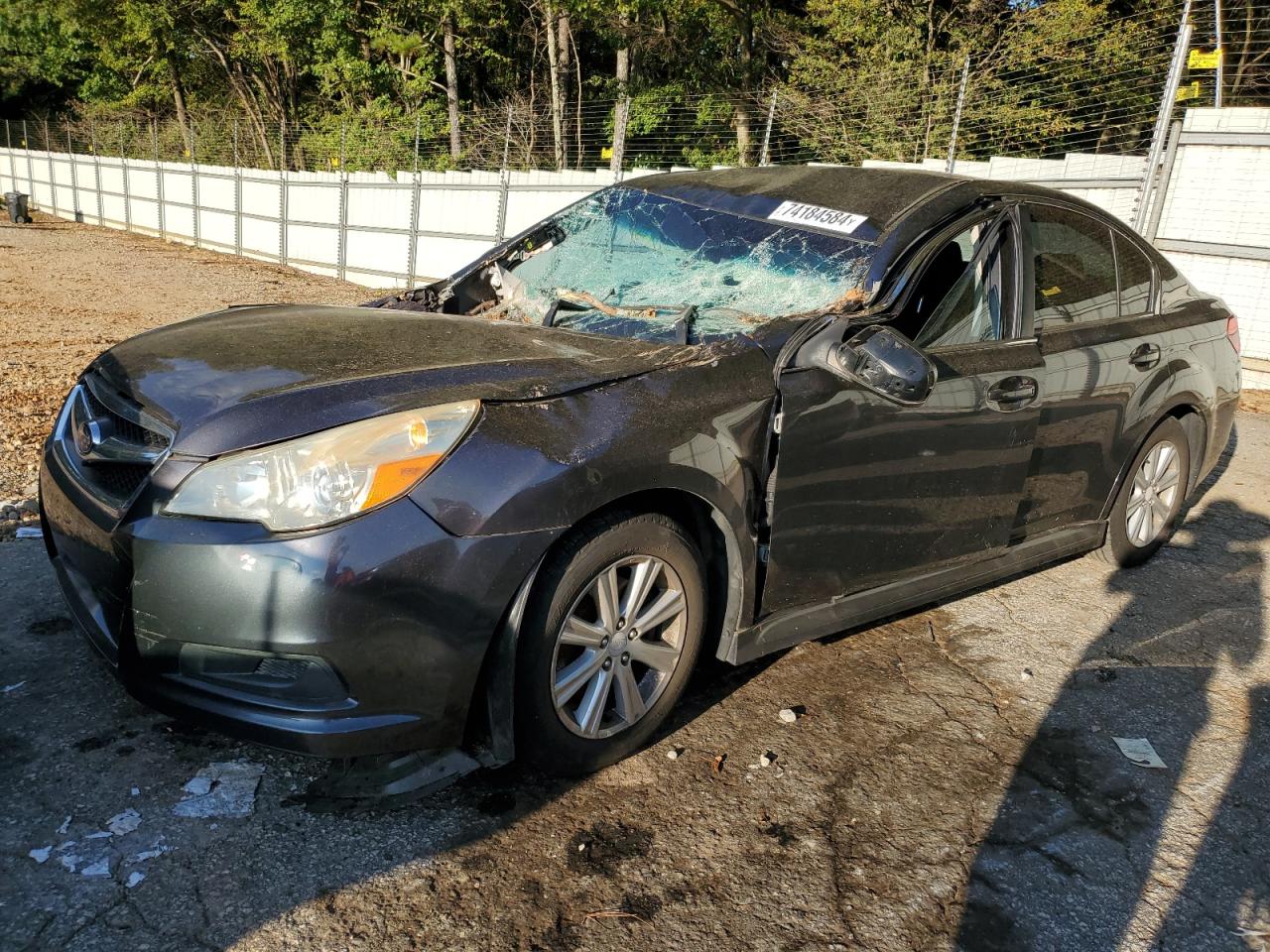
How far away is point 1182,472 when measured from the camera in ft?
15.4

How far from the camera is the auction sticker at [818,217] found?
134 inches

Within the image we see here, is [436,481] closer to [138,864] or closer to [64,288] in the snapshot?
[138,864]

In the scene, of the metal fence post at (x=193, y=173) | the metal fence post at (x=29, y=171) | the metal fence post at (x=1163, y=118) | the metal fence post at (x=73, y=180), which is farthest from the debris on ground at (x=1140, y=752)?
the metal fence post at (x=29, y=171)

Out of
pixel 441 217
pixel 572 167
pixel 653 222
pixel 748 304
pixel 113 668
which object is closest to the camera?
pixel 113 668

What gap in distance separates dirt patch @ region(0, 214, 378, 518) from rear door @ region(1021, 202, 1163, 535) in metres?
4.18

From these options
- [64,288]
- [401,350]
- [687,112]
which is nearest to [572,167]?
[687,112]

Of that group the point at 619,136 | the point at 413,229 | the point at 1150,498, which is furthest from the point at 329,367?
the point at 413,229

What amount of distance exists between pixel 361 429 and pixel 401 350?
568mm

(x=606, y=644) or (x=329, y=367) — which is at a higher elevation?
(x=329, y=367)

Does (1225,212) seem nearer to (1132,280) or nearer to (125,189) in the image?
(1132,280)

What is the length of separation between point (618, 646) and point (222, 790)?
3.52 ft

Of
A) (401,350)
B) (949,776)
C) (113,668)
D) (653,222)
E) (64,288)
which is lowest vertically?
(64,288)

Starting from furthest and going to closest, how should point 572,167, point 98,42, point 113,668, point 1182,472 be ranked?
point 98,42
point 572,167
point 1182,472
point 113,668

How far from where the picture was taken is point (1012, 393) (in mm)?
3400
